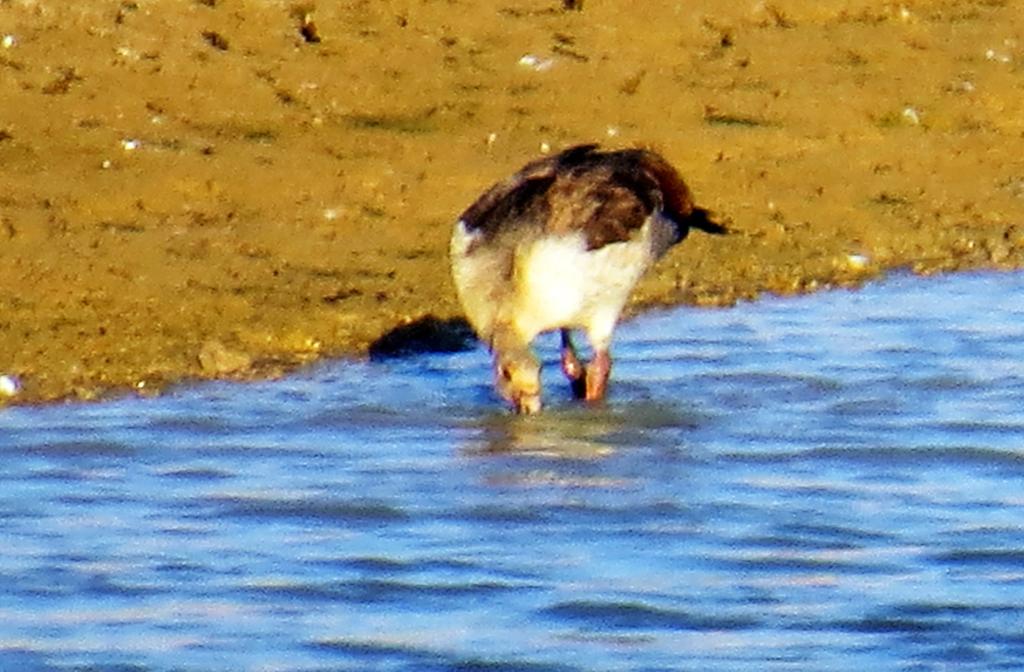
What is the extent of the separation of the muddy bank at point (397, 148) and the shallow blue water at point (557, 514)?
0.60 metres

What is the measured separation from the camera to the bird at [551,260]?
902 centimetres

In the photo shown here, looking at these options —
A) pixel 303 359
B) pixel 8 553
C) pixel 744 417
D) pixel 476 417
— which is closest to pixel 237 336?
pixel 303 359

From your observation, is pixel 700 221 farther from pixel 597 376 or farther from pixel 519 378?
pixel 519 378

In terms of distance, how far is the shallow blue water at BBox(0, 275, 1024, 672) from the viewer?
6.74m

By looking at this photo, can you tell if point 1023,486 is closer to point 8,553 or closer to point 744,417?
point 744,417

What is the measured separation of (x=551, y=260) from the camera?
9.03 m

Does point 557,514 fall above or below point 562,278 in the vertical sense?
below

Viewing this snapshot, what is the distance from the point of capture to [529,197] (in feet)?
30.0

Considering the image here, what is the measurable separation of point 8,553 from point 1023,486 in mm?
2922

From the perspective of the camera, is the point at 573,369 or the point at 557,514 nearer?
the point at 557,514

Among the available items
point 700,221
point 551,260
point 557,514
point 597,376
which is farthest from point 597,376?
point 557,514

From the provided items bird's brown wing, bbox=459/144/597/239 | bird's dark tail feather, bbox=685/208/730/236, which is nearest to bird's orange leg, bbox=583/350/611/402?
bird's brown wing, bbox=459/144/597/239

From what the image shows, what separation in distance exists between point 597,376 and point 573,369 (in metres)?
0.21

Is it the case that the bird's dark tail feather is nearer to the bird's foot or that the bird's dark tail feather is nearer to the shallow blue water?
the shallow blue water
